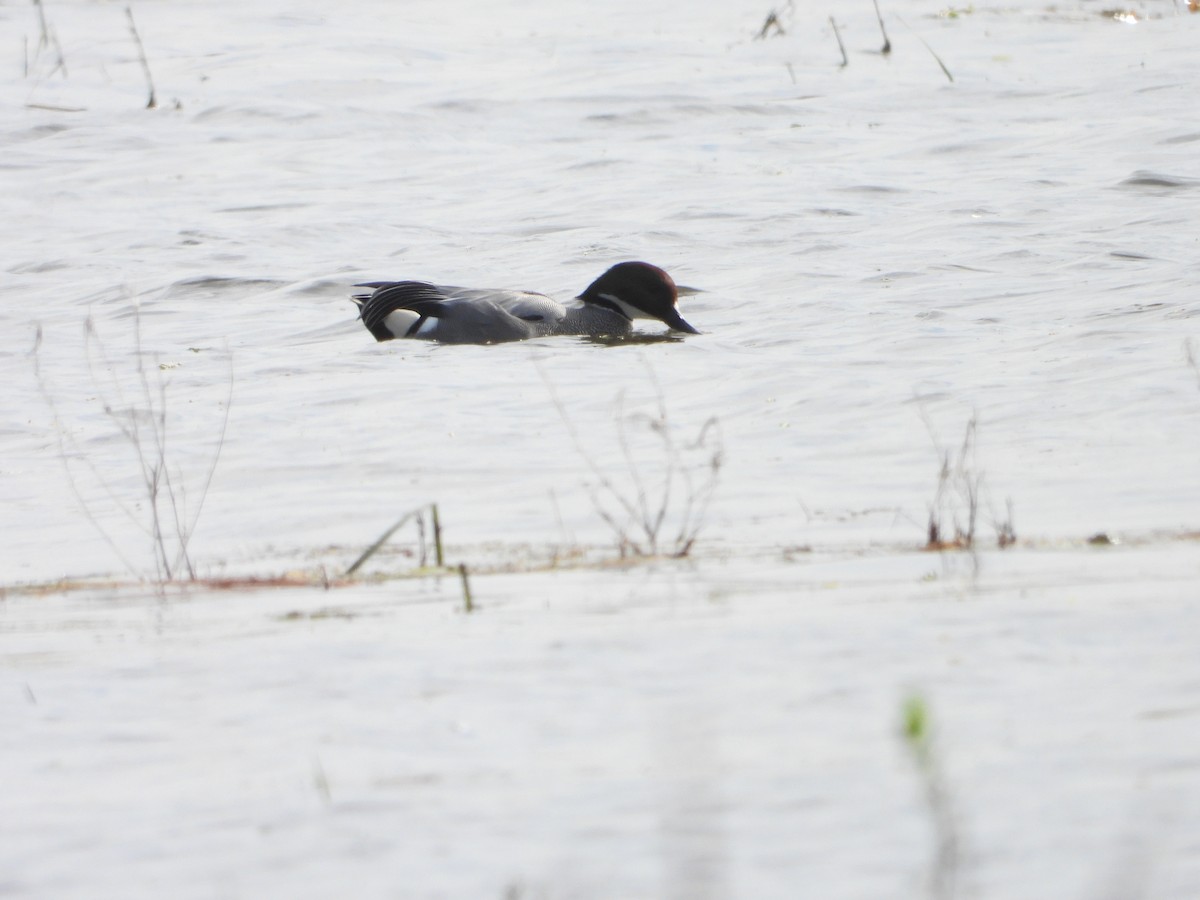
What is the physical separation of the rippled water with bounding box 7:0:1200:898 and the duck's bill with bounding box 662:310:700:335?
27 cm

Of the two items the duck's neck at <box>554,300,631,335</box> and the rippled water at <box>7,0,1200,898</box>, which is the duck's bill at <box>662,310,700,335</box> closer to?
the rippled water at <box>7,0,1200,898</box>

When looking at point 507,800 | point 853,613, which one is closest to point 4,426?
point 853,613

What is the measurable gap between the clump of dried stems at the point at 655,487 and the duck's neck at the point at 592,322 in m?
3.31

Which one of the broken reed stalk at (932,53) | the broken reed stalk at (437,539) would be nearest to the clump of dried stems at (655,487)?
the broken reed stalk at (437,539)

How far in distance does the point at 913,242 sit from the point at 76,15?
1614cm

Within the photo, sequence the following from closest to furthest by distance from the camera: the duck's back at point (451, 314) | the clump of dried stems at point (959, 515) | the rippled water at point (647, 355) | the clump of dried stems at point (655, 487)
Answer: the rippled water at point (647, 355) < the clump of dried stems at point (959, 515) < the clump of dried stems at point (655, 487) < the duck's back at point (451, 314)

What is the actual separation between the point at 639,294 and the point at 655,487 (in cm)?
520

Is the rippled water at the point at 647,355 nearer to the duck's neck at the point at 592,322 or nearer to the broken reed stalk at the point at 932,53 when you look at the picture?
the broken reed stalk at the point at 932,53

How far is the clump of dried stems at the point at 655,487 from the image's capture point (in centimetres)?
505

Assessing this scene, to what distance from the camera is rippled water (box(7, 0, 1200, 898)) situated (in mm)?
3201

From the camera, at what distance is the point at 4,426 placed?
8.45 m

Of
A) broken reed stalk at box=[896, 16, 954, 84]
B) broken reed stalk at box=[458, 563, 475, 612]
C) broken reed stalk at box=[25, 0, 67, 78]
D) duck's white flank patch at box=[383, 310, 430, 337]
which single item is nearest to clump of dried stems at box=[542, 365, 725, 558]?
broken reed stalk at box=[458, 563, 475, 612]

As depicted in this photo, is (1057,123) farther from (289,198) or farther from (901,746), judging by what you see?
(901,746)

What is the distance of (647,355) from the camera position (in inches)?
399
